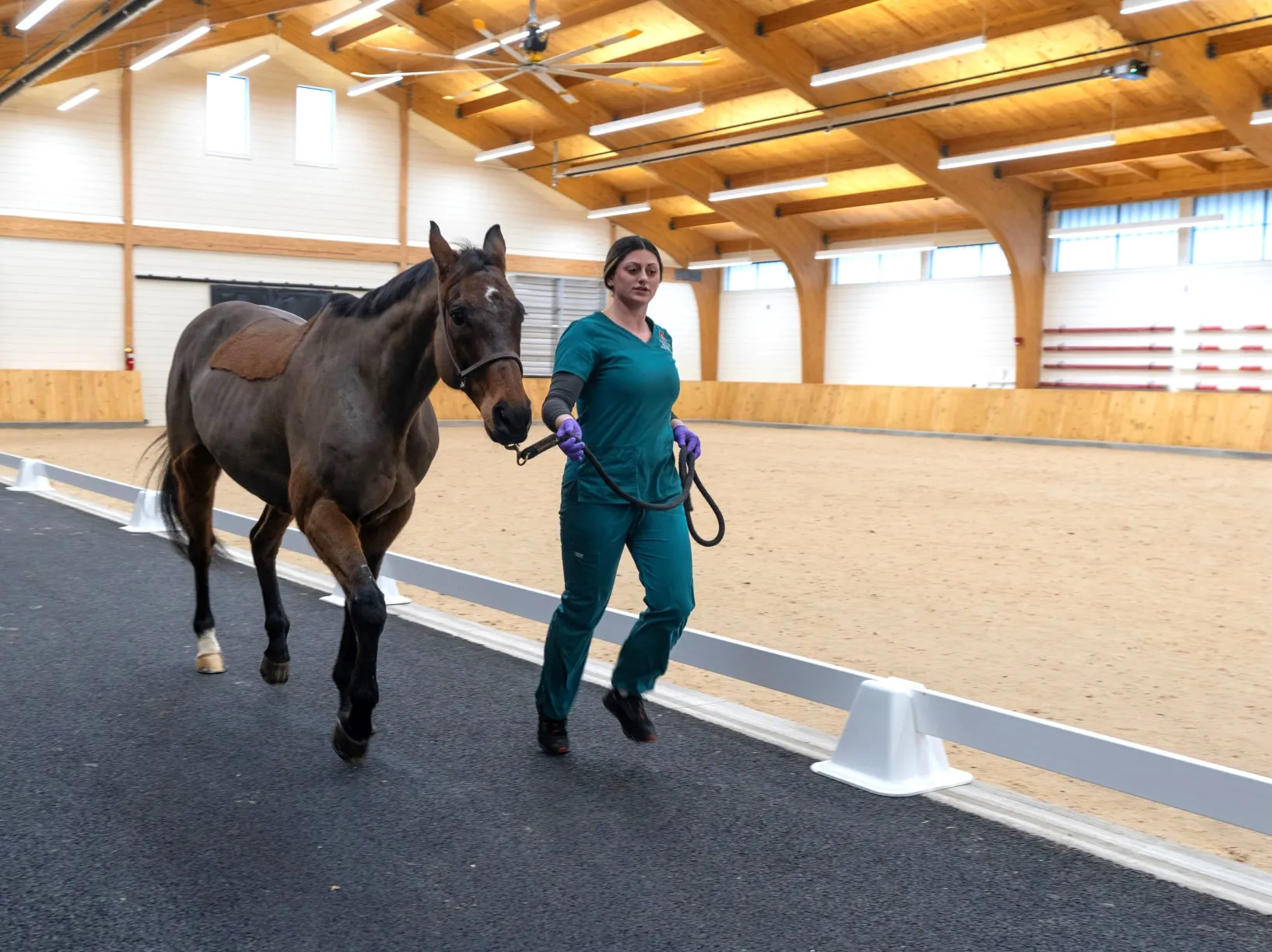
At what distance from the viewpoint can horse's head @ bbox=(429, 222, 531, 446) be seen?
3010mm

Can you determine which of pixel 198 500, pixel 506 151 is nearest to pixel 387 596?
pixel 198 500

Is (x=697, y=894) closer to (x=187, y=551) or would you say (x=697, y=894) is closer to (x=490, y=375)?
(x=490, y=375)

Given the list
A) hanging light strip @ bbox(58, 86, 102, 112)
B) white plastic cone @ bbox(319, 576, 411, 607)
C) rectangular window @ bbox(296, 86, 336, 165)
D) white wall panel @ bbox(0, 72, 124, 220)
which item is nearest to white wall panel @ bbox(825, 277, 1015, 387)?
rectangular window @ bbox(296, 86, 336, 165)

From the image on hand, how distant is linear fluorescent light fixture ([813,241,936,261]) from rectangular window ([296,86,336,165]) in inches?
443

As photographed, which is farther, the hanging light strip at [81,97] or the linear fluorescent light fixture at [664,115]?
the hanging light strip at [81,97]

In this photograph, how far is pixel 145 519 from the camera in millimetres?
8281

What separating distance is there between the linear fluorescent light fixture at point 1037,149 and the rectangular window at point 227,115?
46.3 ft

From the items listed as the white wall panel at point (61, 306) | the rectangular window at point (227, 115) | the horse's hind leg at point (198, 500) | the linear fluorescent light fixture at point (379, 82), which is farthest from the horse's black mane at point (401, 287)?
the rectangular window at point (227, 115)

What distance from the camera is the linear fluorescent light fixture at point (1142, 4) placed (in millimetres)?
11453

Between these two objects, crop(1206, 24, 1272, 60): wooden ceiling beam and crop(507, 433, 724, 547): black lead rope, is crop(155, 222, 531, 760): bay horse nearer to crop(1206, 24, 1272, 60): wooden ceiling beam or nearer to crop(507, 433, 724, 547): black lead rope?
crop(507, 433, 724, 547): black lead rope

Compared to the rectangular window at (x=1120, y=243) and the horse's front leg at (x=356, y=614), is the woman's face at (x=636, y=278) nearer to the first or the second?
the horse's front leg at (x=356, y=614)

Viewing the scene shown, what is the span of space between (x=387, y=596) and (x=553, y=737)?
2.43 metres

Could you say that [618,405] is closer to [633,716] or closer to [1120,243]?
[633,716]

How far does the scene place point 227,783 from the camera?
319 centimetres
